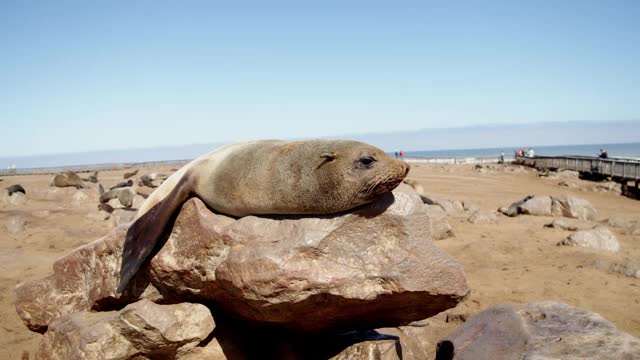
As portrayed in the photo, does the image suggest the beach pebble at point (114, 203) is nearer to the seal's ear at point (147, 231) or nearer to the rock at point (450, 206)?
the rock at point (450, 206)

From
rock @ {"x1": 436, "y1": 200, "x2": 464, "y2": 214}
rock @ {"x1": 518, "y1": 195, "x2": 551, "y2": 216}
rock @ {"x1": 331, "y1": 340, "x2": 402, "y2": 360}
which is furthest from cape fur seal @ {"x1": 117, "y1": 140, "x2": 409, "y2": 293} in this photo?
rock @ {"x1": 518, "y1": 195, "x2": 551, "y2": 216}

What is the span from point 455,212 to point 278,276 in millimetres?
11919

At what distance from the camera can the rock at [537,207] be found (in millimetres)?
14305

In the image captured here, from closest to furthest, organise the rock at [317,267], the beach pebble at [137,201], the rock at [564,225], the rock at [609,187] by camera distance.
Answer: the rock at [317,267]
the rock at [564,225]
the beach pebble at [137,201]
the rock at [609,187]

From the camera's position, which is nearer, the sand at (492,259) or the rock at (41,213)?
the sand at (492,259)

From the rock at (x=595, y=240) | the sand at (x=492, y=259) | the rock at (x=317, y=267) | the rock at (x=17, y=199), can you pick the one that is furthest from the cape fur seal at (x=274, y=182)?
the rock at (x=17, y=199)

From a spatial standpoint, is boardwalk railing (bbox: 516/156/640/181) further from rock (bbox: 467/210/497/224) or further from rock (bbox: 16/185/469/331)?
rock (bbox: 16/185/469/331)

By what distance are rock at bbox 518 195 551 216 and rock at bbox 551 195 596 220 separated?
18 cm

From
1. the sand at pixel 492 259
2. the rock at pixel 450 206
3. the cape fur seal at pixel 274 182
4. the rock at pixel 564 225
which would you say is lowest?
the sand at pixel 492 259

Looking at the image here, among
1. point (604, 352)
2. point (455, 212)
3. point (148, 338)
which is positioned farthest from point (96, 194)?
point (604, 352)

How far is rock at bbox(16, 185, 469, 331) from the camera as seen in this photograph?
4.23 metres

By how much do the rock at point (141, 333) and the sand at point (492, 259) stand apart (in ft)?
6.50

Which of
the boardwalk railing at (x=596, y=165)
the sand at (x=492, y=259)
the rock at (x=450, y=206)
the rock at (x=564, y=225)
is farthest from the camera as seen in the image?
the boardwalk railing at (x=596, y=165)

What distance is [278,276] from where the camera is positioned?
4180 mm
